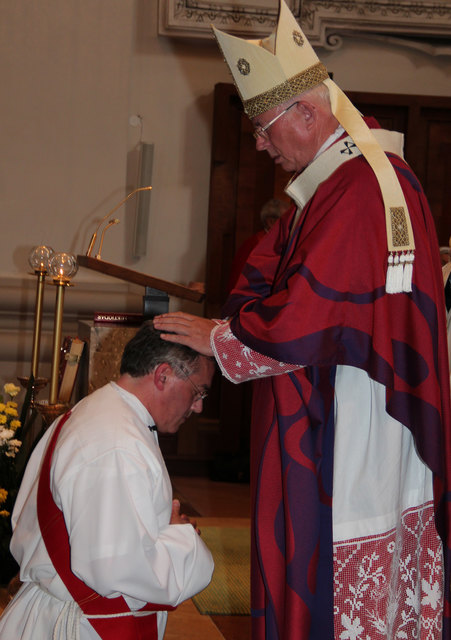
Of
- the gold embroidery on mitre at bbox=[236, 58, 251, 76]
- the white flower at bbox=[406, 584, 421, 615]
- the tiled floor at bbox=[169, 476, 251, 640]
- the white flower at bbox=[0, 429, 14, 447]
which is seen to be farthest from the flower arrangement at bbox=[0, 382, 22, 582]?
the white flower at bbox=[406, 584, 421, 615]

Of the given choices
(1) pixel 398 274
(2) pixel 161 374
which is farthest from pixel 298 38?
(2) pixel 161 374

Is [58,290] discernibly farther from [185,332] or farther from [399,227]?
[399,227]

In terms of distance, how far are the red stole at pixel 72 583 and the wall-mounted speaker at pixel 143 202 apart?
444 cm

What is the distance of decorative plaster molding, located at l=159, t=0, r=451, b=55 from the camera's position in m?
6.40

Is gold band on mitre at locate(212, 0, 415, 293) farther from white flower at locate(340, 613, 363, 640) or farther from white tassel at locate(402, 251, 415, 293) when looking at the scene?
white flower at locate(340, 613, 363, 640)

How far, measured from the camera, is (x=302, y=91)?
2.47 m

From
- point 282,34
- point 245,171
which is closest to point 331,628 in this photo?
point 282,34

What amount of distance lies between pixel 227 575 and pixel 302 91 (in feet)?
8.46

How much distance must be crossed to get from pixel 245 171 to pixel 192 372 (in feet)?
15.0

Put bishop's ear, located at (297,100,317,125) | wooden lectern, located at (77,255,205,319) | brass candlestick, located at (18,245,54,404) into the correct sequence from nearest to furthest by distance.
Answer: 1. bishop's ear, located at (297,100,317,125)
2. wooden lectern, located at (77,255,205,319)
3. brass candlestick, located at (18,245,54,404)

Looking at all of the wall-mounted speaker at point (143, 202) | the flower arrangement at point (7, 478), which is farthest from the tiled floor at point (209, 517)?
the wall-mounted speaker at point (143, 202)

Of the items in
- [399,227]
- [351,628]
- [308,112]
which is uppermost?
[308,112]

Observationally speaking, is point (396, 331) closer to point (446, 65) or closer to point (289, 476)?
point (289, 476)

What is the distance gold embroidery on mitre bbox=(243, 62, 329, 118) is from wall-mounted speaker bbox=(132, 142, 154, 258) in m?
4.01
